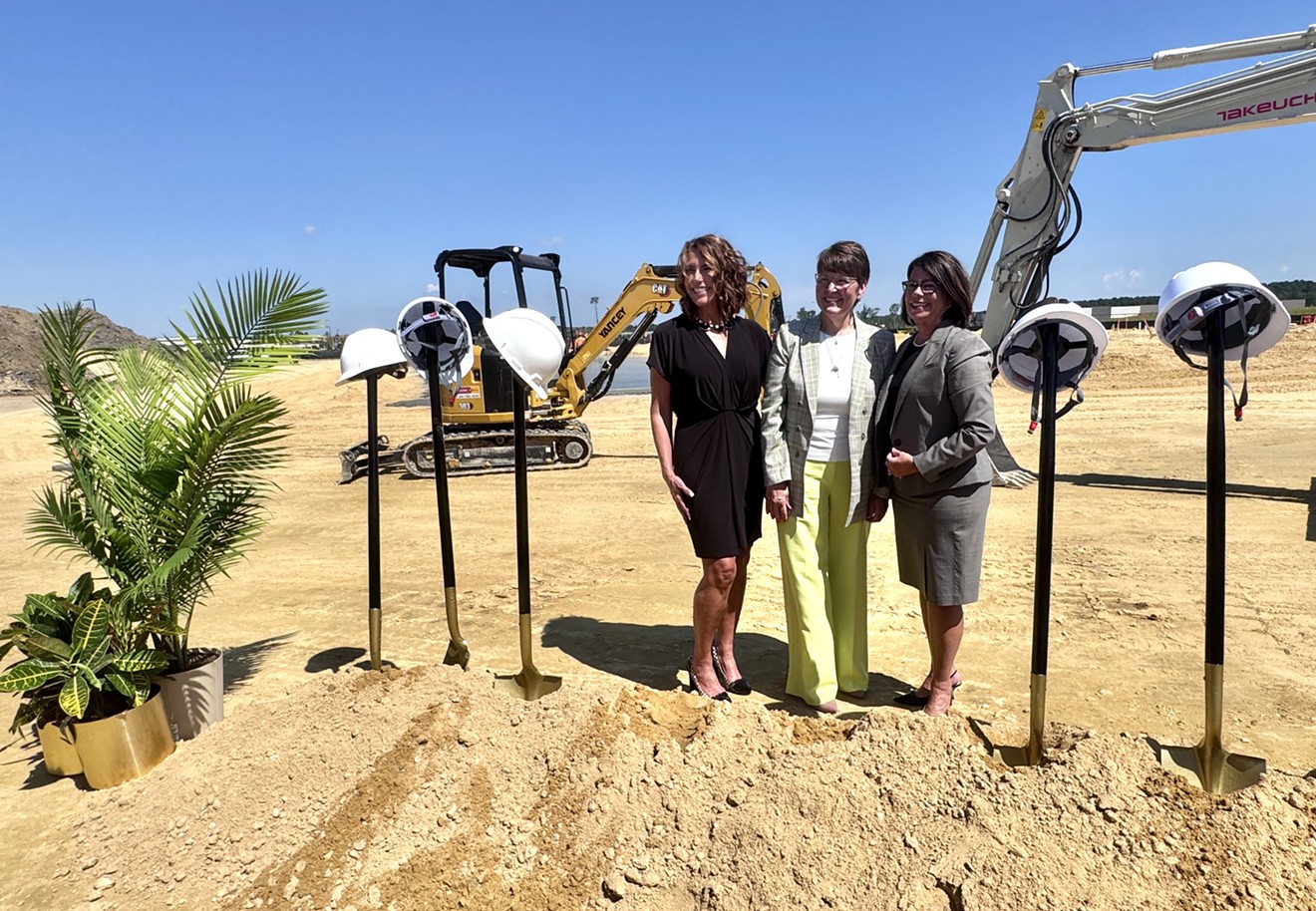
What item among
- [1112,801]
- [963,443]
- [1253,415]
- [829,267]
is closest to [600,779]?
[1112,801]

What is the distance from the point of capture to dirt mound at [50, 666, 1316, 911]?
7.53 feet

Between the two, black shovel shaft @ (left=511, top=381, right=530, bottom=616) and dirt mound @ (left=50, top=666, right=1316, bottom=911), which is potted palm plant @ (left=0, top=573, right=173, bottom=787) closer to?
dirt mound @ (left=50, top=666, right=1316, bottom=911)

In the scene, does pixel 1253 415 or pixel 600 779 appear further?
pixel 1253 415

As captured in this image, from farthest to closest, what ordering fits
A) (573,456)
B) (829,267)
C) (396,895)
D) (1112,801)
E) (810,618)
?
(573,456), (810,618), (829,267), (396,895), (1112,801)

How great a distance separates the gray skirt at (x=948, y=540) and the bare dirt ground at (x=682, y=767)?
0.56 m

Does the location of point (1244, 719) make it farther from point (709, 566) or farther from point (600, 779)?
point (600, 779)

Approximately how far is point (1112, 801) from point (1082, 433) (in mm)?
11864

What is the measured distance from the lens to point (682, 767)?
114 inches

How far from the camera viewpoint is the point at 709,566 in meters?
3.70

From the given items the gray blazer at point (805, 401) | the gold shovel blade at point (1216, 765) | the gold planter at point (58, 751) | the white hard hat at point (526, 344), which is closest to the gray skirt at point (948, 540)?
the gray blazer at point (805, 401)

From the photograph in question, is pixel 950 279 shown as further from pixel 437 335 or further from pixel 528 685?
pixel 528 685

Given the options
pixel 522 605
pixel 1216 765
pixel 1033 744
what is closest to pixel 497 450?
pixel 522 605

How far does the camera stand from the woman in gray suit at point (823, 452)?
11.4ft

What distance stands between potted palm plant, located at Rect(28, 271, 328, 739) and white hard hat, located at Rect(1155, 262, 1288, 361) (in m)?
3.56
